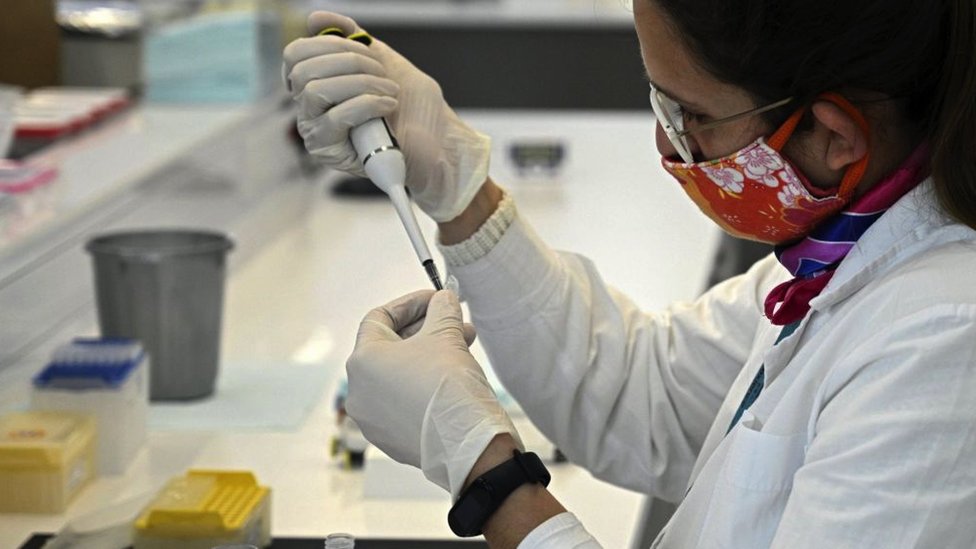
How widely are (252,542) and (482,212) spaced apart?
497 millimetres

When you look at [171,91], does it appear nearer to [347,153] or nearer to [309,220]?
[309,220]

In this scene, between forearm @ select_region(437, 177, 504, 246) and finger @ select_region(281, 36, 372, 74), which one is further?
forearm @ select_region(437, 177, 504, 246)

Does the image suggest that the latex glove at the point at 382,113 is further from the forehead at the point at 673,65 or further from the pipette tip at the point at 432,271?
the forehead at the point at 673,65

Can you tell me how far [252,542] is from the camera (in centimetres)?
163

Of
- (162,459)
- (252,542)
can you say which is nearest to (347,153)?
(252,542)

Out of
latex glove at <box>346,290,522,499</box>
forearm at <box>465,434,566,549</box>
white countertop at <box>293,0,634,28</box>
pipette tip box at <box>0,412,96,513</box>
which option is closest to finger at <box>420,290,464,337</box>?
latex glove at <box>346,290,522,499</box>

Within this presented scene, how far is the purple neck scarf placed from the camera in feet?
4.32

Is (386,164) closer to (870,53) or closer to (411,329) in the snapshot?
(411,329)

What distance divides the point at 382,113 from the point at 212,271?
693mm

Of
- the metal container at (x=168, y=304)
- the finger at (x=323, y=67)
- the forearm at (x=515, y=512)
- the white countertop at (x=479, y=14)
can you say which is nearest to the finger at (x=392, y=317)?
the forearm at (x=515, y=512)

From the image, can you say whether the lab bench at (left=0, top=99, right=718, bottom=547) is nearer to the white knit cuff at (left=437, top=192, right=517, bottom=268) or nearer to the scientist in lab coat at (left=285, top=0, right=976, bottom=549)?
the white knit cuff at (left=437, top=192, right=517, bottom=268)

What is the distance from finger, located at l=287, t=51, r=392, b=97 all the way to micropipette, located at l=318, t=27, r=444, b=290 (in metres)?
0.07

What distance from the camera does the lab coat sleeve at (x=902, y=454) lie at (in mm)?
1124

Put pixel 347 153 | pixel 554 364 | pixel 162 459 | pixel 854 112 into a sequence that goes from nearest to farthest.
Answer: pixel 854 112
pixel 347 153
pixel 554 364
pixel 162 459
